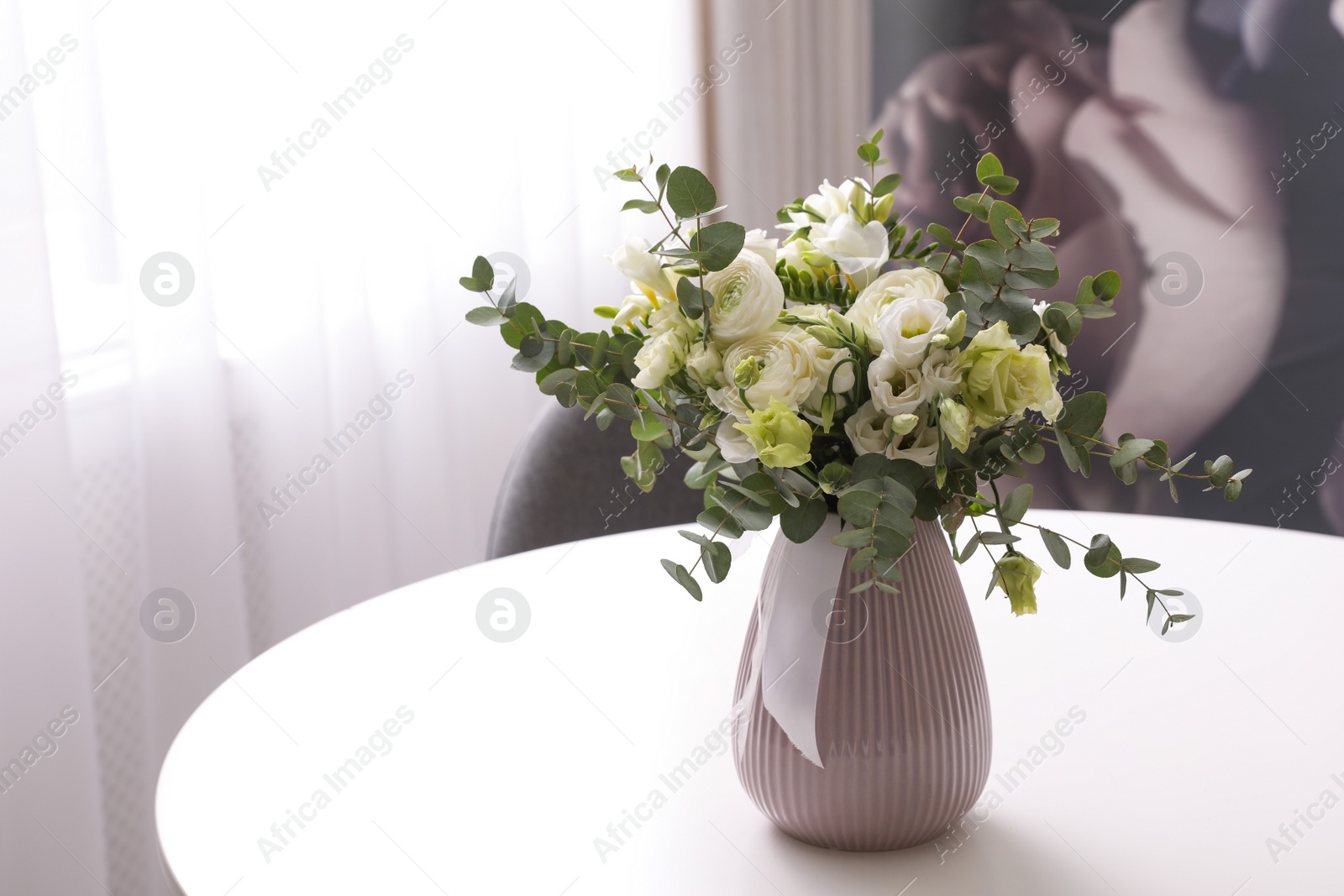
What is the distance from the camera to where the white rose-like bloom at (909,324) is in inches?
21.6

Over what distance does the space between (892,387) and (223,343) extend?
49.9 inches

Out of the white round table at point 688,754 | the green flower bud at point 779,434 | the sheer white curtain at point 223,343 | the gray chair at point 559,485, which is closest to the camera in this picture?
the green flower bud at point 779,434

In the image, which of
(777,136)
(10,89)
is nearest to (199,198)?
(10,89)

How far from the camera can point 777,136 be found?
2598 mm

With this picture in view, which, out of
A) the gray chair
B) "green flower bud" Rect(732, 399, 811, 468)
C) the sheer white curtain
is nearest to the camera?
"green flower bud" Rect(732, 399, 811, 468)

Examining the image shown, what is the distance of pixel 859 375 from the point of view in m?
0.58

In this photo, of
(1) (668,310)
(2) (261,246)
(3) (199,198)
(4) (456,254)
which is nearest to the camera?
(1) (668,310)

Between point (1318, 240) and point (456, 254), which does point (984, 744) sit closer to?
point (456, 254)

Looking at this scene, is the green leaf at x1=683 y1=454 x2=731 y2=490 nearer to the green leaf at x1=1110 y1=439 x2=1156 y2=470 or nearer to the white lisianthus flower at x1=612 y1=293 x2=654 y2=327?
the white lisianthus flower at x1=612 y1=293 x2=654 y2=327

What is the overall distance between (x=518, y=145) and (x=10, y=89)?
3.00 feet

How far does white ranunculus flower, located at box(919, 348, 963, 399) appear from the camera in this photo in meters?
0.55

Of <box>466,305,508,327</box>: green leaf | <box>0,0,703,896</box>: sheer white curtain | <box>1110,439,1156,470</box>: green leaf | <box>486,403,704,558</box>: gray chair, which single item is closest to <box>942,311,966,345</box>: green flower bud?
<box>1110,439,1156,470</box>: green leaf

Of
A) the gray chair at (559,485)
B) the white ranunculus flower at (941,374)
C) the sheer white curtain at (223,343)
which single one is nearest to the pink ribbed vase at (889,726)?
the white ranunculus flower at (941,374)

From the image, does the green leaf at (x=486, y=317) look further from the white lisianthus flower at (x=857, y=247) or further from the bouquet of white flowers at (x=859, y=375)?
the white lisianthus flower at (x=857, y=247)
